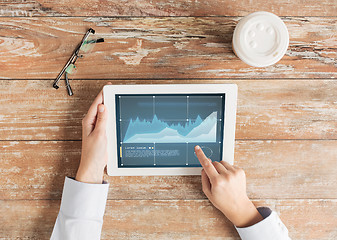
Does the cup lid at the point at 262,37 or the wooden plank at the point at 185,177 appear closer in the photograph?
the cup lid at the point at 262,37

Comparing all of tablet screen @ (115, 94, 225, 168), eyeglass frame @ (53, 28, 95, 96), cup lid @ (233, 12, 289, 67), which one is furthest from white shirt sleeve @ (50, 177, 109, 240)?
cup lid @ (233, 12, 289, 67)

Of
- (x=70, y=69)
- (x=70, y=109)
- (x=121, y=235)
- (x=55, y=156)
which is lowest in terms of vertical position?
(x=121, y=235)

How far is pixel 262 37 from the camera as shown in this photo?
0.68 m

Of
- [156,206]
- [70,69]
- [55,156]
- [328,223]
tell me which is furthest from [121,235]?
[328,223]

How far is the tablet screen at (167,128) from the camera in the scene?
75cm

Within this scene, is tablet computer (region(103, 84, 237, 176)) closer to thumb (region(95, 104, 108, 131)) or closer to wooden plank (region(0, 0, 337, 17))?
thumb (region(95, 104, 108, 131))

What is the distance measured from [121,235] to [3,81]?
0.60m

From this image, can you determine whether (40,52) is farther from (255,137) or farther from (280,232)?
(280,232)

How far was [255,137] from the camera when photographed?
2.59ft

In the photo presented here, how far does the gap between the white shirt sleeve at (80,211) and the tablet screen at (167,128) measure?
112 millimetres

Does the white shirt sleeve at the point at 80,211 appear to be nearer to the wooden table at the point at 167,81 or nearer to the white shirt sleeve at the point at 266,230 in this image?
the wooden table at the point at 167,81

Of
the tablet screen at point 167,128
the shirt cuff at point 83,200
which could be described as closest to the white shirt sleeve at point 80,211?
the shirt cuff at point 83,200

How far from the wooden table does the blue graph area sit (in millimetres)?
107

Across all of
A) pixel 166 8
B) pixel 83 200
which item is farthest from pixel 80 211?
pixel 166 8
